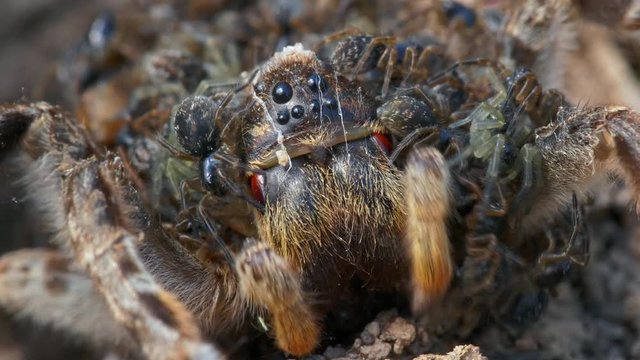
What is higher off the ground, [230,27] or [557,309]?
[230,27]

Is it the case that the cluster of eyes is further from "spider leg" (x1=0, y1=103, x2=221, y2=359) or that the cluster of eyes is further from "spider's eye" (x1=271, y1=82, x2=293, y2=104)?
"spider leg" (x1=0, y1=103, x2=221, y2=359)

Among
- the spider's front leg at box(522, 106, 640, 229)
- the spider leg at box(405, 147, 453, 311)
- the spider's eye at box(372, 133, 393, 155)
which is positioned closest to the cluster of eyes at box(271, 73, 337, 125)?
the spider's eye at box(372, 133, 393, 155)

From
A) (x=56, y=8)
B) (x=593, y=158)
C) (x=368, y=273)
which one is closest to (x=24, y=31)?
(x=56, y=8)

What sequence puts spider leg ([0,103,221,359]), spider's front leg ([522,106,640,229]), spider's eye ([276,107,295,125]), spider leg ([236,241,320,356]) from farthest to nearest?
1. spider's eye ([276,107,295,125])
2. spider's front leg ([522,106,640,229])
3. spider leg ([236,241,320,356])
4. spider leg ([0,103,221,359])

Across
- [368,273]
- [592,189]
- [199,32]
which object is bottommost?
[368,273]

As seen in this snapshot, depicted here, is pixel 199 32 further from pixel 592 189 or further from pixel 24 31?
pixel 592 189

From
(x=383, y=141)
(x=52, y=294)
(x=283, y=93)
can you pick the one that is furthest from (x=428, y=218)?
(x=52, y=294)

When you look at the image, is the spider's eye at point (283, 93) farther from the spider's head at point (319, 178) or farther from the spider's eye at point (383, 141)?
the spider's eye at point (383, 141)
